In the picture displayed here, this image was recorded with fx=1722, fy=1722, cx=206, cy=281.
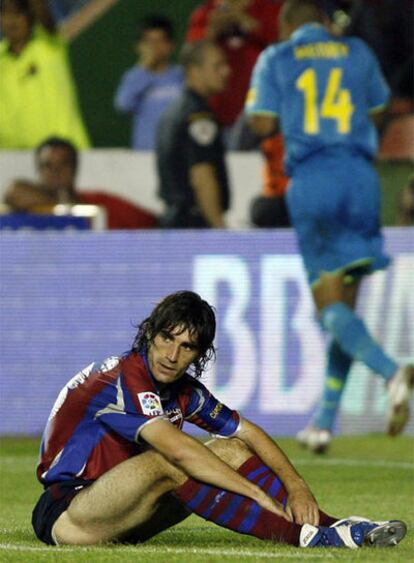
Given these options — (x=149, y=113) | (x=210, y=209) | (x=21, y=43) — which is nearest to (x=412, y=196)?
(x=210, y=209)

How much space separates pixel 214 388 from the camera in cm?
1119

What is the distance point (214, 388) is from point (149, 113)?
141 inches

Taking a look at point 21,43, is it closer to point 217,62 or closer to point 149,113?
point 149,113

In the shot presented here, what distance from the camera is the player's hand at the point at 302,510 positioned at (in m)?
5.75

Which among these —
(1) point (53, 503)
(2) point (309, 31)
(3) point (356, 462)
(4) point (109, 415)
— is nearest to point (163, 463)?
(4) point (109, 415)

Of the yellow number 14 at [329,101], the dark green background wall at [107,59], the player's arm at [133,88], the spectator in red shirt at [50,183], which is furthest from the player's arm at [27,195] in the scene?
the yellow number 14 at [329,101]

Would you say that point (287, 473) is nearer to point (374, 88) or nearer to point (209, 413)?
point (209, 413)

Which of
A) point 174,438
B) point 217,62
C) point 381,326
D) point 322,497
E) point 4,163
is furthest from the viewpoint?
point 4,163

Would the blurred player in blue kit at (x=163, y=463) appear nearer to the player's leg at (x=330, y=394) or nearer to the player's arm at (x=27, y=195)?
the player's leg at (x=330, y=394)

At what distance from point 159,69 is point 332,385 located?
4585 millimetres

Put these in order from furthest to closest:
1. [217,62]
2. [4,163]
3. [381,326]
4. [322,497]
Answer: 1. [4,163]
2. [217,62]
3. [381,326]
4. [322,497]

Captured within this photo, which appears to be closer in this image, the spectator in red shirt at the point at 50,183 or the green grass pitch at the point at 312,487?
the green grass pitch at the point at 312,487

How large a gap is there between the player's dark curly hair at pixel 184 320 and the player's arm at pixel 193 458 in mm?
326

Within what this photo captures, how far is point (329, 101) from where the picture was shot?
10602 mm
